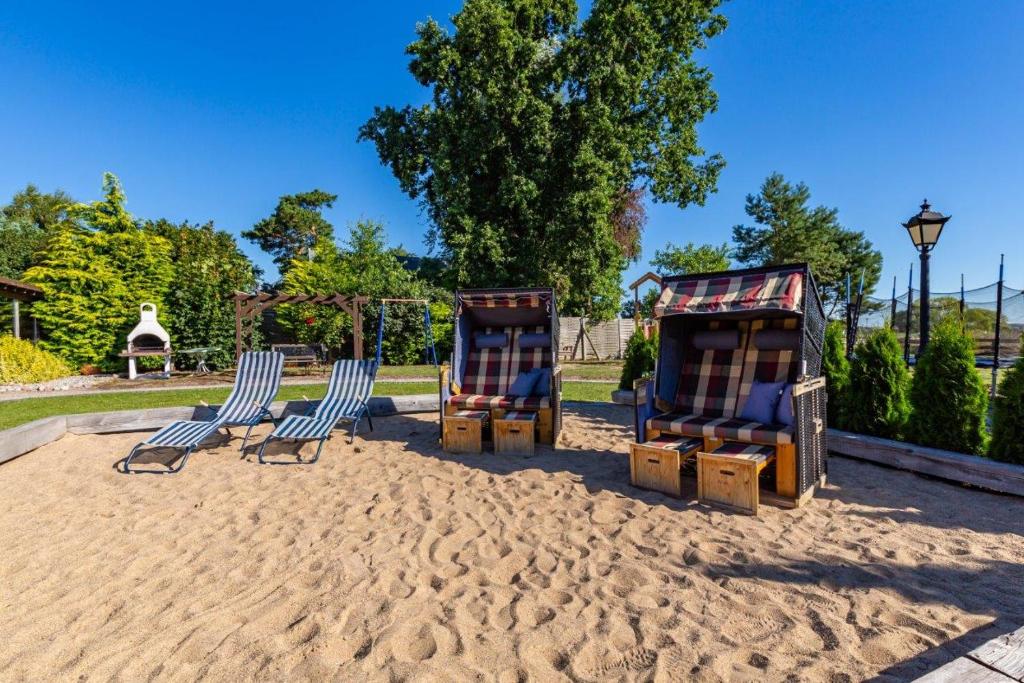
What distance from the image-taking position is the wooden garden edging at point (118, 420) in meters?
5.62

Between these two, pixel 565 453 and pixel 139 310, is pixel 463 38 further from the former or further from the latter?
pixel 565 453

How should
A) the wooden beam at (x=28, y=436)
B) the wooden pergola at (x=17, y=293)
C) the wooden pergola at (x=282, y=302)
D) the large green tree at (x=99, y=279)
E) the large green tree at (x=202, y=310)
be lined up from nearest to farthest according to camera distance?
the wooden beam at (x=28, y=436) → the wooden pergola at (x=17, y=293) → the wooden pergola at (x=282, y=302) → the large green tree at (x=99, y=279) → the large green tree at (x=202, y=310)

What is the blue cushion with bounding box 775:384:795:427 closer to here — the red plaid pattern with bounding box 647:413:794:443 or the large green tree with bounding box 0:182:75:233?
the red plaid pattern with bounding box 647:413:794:443

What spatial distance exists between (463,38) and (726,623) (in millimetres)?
16614

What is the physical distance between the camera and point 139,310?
15141mm

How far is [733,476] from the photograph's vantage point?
12.5ft

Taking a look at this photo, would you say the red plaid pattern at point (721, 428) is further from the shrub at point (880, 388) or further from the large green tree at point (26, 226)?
the large green tree at point (26, 226)

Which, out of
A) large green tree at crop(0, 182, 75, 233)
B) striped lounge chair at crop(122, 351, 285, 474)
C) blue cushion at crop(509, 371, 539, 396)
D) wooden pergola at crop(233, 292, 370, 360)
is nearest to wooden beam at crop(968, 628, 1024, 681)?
blue cushion at crop(509, 371, 539, 396)

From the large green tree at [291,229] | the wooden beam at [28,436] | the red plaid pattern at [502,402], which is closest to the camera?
the wooden beam at [28,436]

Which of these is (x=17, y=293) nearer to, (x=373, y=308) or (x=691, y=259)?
(x=373, y=308)

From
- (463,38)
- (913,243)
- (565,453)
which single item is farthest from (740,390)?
(463,38)

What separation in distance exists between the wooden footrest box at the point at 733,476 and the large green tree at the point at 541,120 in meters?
11.9

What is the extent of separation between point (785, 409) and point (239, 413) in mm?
6205

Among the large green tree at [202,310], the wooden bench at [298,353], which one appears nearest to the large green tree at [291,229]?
the large green tree at [202,310]
